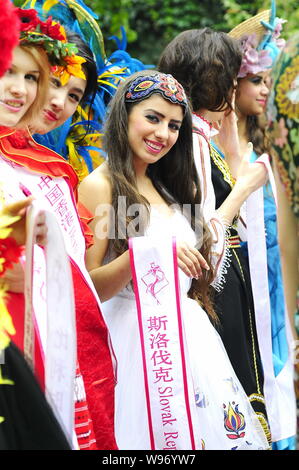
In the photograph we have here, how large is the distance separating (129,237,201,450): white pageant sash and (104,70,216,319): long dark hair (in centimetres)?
26

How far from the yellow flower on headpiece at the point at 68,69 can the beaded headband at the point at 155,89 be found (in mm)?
222

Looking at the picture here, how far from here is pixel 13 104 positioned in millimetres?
2877

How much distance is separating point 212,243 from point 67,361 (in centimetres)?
147

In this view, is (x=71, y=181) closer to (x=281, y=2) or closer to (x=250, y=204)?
(x=250, y=204)

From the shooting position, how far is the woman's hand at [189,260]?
3082mm

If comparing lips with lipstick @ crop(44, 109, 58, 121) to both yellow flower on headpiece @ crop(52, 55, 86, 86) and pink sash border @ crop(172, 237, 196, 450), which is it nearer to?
yellow flower on headpiece @ crop(52, 55, 86, 86)

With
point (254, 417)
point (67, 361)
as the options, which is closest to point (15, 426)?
point (67, 361)

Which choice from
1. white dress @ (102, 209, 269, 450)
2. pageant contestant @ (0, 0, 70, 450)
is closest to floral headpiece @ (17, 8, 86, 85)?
white dress @ (102, 209, 269, 450)

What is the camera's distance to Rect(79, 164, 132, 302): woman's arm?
318 cm

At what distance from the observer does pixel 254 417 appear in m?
3.53

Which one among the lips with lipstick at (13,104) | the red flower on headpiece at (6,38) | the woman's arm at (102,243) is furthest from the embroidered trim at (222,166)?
the red flower on headpiece at (6,38)

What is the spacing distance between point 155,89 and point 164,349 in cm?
98

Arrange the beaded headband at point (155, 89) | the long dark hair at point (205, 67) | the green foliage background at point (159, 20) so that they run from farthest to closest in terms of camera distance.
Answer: the green foliage background at point (159, 20) → the long dark hair at point (205, 67) → the beaded headband at point (155, 89)

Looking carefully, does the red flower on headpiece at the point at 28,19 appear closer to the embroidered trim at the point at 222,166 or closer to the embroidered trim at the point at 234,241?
the embroidered trim at the point at 222,166
